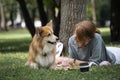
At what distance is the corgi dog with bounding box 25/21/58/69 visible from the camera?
9555mm

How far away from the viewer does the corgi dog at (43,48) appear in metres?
9.55

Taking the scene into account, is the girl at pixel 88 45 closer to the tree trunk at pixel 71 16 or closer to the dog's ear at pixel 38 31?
the dog's ear at pixel 38 31

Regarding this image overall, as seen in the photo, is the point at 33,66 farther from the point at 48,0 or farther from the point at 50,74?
the point at 48,0

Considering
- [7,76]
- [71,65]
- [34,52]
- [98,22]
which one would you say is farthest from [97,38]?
[98,22]

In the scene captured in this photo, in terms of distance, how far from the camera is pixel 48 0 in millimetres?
24672

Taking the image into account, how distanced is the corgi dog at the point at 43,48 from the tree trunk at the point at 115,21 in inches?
484

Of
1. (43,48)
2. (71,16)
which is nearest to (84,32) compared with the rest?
(43,48)

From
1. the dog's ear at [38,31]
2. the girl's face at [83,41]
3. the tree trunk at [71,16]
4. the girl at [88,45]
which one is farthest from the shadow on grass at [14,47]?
the dog's ear at [38,31]

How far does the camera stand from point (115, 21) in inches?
875

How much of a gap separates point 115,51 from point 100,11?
58.4 metres

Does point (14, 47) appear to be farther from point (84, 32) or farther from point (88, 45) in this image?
point (84, 32)

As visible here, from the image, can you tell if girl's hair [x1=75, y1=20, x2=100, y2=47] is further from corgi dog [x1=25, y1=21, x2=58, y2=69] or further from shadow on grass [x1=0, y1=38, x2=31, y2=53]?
shadow on grass [x1=0, y1=38, x2=31, y2=53]

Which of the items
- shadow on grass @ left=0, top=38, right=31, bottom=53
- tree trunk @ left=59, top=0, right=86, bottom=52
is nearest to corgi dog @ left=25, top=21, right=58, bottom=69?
tree trunk @ left=59, top=0, right=86, bottom=52

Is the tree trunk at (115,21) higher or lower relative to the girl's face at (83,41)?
lower
